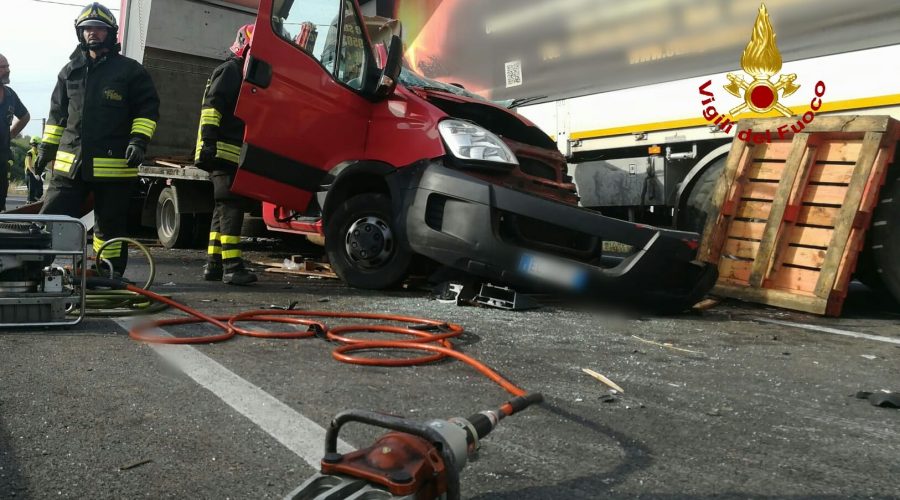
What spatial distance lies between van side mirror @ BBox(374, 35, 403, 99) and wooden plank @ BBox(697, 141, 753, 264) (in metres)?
2.66

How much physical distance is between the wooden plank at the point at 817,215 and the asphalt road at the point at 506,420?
4.57 feet

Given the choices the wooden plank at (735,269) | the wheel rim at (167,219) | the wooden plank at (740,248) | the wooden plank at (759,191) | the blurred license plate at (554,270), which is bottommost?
the wheel rim at (167,219)

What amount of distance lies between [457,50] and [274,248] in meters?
4.05

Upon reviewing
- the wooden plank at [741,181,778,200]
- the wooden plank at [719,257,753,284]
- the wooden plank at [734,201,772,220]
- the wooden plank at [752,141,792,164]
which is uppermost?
the wooden plank at [752,141,792,164]

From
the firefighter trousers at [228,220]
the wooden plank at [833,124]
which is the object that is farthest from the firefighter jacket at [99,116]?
the wooden plank at [833,124]

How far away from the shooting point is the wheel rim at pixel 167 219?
8.76 metres

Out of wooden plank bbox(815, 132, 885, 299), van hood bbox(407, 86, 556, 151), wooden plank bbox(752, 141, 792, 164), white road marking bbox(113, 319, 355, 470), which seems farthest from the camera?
wooden plank bbox(752, 141, 792, 164)

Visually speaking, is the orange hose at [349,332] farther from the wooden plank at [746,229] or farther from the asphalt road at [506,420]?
the wooden plank at [746,229]

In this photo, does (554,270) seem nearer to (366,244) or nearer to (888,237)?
(366,244)

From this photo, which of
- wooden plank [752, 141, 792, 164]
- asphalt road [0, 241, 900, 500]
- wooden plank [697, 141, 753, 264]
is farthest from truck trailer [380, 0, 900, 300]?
asphalt road [0, 241, 900, 500]

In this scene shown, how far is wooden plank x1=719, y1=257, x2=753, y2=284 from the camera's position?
5.69 meters

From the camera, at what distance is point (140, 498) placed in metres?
1.82

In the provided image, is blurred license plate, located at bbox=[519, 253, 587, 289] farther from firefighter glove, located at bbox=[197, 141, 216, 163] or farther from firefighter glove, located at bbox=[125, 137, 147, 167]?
firefighter glove, located at bbox=[125, 137, 147, 167]

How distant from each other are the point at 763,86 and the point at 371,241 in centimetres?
302
